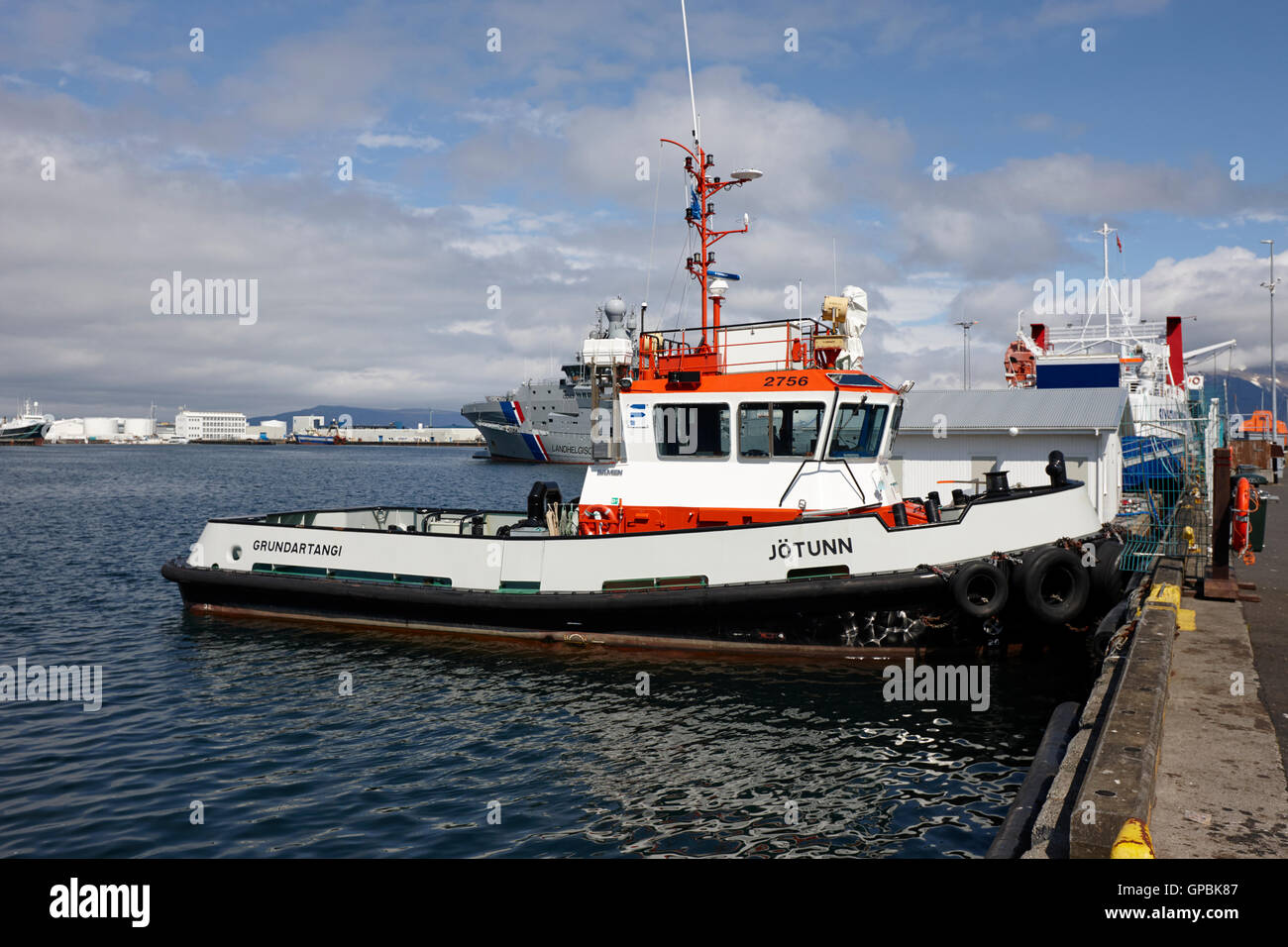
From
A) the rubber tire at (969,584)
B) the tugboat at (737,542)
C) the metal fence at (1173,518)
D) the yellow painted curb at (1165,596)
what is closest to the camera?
the yellow painted curb at (1165,596)

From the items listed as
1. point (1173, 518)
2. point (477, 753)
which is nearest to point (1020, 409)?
point (1173, 518)

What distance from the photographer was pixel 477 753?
27.7ft

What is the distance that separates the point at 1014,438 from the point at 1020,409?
839mm

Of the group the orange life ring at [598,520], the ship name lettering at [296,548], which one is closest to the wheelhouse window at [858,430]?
the orange life ring at [598,520]

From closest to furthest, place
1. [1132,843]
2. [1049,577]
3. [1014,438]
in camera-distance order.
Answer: [1132,843] < [1049,577] < [1014,438]

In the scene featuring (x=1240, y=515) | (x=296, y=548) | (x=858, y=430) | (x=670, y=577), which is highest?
(x=858, y=430)

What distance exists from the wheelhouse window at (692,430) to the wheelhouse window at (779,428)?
0.96 feet

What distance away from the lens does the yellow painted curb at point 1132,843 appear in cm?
367

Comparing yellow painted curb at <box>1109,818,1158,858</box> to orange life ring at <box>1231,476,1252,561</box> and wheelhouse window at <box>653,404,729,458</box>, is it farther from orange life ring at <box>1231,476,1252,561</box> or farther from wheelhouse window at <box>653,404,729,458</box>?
wheelhouse window at <box>653,404,729,458</box>

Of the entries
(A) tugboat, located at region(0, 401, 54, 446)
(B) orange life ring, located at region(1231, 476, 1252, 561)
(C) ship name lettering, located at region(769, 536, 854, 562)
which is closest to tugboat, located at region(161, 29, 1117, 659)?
(C) ship name lettering, located at region(769, 536, 854, 562)

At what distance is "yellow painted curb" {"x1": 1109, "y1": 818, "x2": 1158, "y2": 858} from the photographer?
3670 mm

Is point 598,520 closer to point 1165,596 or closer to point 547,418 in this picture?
point 1165,596

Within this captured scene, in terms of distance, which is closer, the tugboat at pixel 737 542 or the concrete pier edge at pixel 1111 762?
the concrete pier edge at pixel 1111 762

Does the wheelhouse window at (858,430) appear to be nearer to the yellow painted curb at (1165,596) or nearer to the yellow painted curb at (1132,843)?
the yellow painted curb at (1165,596)
